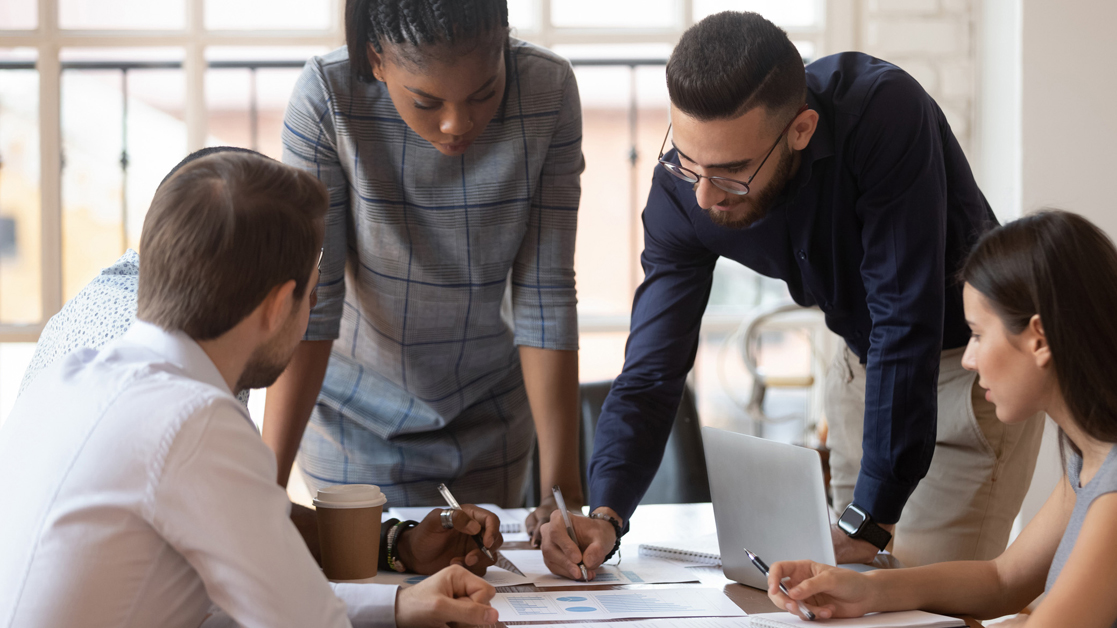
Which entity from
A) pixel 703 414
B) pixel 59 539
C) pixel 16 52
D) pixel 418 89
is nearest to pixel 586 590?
pixel 59 539

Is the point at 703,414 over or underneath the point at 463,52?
underneath

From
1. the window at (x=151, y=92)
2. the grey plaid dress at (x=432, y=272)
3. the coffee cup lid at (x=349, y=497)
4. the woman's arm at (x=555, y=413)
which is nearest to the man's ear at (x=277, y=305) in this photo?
the coffee cup lid at (x=349, y=497)

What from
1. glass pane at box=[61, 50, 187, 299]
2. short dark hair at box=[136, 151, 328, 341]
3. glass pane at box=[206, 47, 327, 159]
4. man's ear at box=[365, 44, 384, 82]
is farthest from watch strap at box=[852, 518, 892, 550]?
glass pane at box=[61, 50, 187, 299]

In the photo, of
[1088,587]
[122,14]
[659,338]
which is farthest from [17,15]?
[1088,587]

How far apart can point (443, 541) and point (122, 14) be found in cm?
246

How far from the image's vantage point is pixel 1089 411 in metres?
1.04

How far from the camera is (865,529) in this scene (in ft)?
4.19

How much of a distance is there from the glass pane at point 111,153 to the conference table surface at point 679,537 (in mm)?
2091

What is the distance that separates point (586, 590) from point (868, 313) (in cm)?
67

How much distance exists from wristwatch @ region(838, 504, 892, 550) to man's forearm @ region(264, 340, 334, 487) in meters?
0.86

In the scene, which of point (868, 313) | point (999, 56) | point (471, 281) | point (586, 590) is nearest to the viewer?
point (586, 590)

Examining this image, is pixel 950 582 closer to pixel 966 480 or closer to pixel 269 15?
pixel 966 480

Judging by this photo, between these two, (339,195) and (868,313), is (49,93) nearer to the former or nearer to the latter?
(339,195)

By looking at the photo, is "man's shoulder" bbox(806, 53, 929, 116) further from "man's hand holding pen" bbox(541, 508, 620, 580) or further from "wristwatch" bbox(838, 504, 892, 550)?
"man's hand holding pen" bbox(541, 508, 620, 580)
